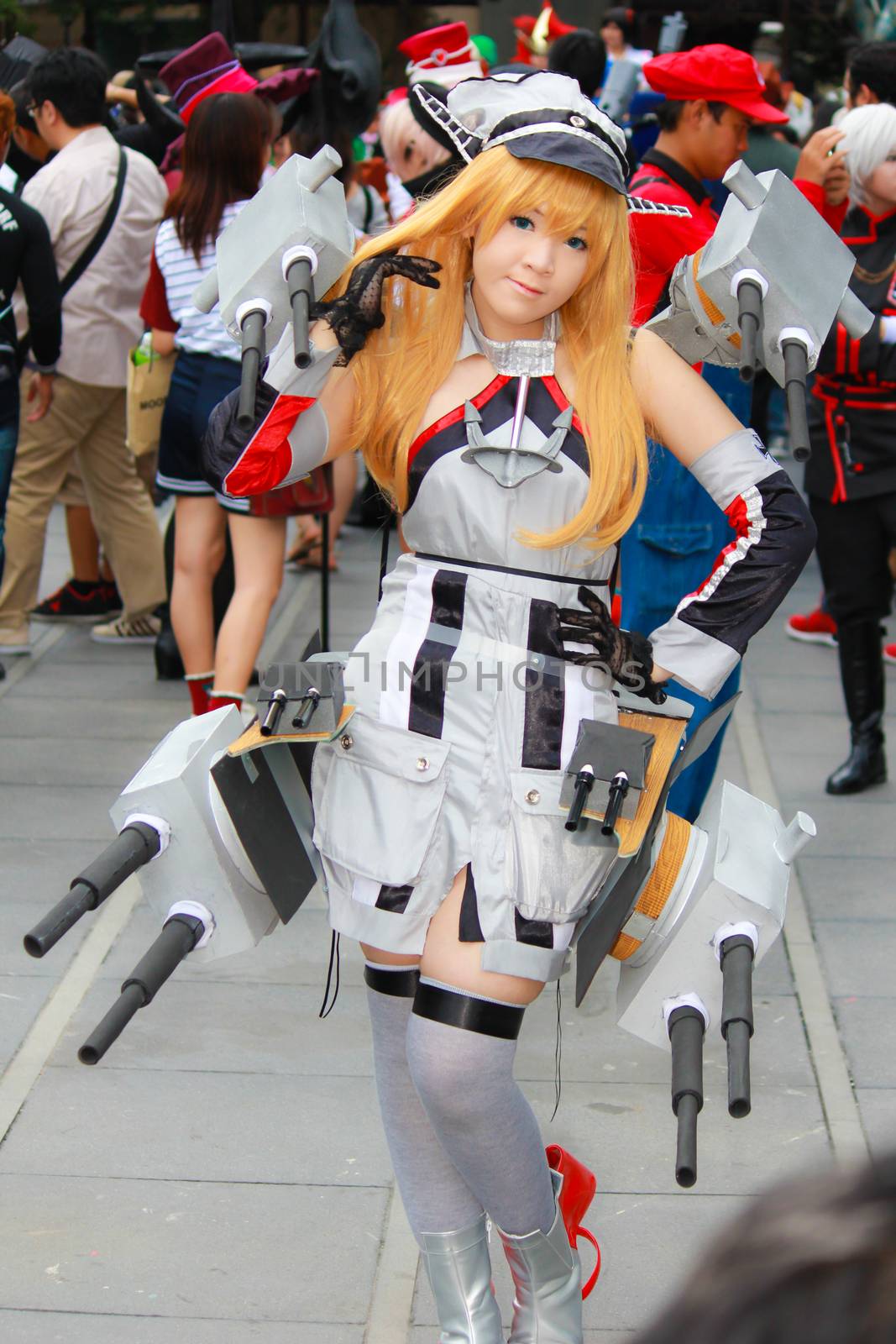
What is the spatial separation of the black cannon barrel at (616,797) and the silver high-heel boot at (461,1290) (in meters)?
0.68

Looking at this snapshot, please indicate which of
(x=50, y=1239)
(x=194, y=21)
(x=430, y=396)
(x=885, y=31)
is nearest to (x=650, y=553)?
(x=430, y=396)

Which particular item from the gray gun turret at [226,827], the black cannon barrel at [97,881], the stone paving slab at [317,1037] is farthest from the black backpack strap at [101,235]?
the black cannon barrel at [97,881]

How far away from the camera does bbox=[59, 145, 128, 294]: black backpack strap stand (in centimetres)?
669

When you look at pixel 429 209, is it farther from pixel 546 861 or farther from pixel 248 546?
pixel 248 546

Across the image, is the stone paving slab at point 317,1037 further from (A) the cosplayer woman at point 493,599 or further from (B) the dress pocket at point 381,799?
(B) the dress pocket at point 381,799

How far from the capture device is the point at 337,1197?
10.8ft

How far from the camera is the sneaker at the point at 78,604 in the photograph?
7621 mm

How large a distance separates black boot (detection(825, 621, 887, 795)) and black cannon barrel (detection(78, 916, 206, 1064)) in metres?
3.28

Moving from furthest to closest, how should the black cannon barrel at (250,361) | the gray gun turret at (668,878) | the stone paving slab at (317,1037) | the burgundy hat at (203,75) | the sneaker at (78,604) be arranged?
the sneaker at (78,604), the burgundy hat at (203,75), the stone paving slab at (317,1037), the gray gun turret at (668,878), the black cannon barrel at (250,361)

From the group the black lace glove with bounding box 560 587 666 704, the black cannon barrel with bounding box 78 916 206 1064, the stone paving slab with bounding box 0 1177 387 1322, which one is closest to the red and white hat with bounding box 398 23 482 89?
the black lace glove with bounding box 560 587 666 704

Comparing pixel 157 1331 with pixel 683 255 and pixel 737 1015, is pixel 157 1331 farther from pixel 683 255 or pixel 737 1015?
pixel 683 255

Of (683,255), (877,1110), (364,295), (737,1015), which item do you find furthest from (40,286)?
(737,1015)

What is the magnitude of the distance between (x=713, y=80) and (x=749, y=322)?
2114mm

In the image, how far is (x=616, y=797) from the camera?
2.55 metres
